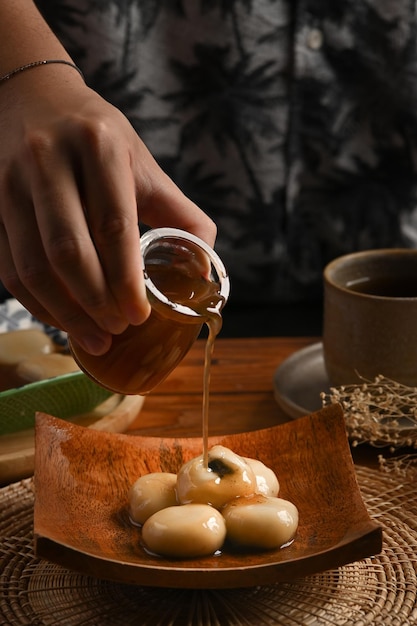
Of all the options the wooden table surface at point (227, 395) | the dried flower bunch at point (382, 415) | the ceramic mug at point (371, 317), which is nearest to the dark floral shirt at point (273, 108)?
the wooden table surface at point (227, 395)

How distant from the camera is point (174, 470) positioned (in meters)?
1.05

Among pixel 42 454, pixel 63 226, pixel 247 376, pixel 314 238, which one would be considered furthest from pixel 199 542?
pixel 314 238

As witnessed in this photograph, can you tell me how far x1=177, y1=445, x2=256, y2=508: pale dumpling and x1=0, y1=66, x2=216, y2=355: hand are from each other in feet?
0.70

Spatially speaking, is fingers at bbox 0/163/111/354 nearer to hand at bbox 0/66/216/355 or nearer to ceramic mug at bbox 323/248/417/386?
hand at bbox 0/66/216/355

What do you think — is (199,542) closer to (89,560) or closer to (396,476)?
(89,560)

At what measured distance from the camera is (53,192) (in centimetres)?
72

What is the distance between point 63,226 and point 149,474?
1.22 feet

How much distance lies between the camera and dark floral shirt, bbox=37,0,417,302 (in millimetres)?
1597

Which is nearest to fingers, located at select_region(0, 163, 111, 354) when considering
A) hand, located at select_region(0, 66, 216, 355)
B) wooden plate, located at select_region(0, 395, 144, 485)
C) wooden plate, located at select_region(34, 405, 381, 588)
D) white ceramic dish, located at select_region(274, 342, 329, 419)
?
hand, located at select_region(0, 66, 216, 355)

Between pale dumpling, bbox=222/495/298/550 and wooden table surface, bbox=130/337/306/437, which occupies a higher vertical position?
pale dumpling, bbox=222/495/298/550

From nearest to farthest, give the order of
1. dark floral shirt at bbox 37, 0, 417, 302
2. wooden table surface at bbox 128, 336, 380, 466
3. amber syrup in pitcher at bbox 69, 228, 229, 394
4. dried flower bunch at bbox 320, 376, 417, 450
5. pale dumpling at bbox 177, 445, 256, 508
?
amber syrup in pitcher at bbox 69, 228, 229, 394 < pale dumpling at bbox 177, 445, 256, 508 < dried flower bunch at bbox 320, 376, 417, 450 < wooden table surface at bbox 128, 336, 380, 466 < dark floral shirt at bbox 37, 0, 417, 302

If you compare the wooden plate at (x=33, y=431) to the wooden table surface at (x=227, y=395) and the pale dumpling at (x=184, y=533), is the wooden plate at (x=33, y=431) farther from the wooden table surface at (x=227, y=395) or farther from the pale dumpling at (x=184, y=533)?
the pale dumpling at (x=184, y=533)

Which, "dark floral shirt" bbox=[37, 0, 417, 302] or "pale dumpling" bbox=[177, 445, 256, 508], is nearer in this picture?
"pale dumpling" bbox=[177, 445, 256, 508]

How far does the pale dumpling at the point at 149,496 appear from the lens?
0.92 metres
